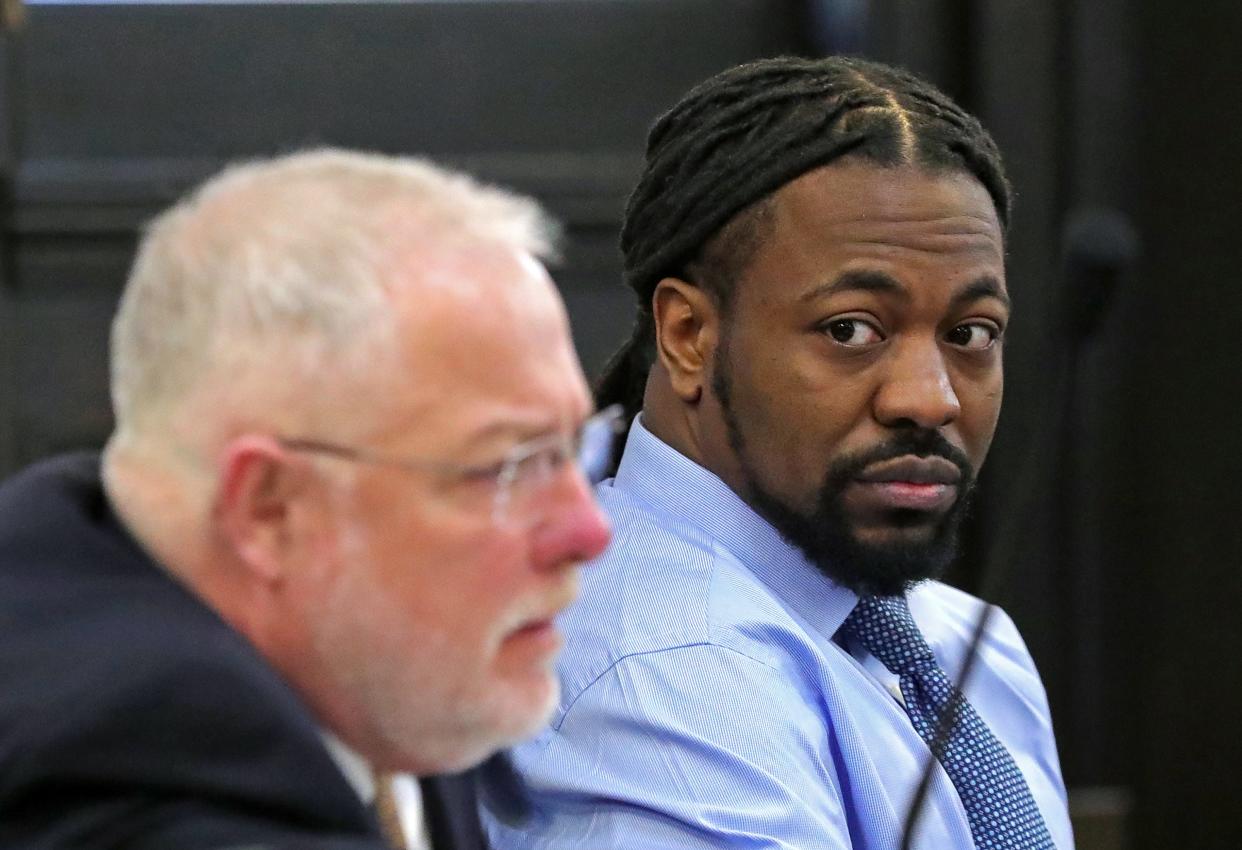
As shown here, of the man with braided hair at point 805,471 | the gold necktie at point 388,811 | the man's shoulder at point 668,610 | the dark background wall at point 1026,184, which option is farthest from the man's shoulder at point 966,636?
the dark background wall at point 1026,184

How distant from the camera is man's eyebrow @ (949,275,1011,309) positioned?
1.70 metres

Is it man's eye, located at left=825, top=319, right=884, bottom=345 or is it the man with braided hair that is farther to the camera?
man's eye, located at left=825, top=319, right=884, bottom=345

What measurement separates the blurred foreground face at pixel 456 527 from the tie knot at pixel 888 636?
646 millimetres

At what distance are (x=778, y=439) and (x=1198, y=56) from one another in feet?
6.52

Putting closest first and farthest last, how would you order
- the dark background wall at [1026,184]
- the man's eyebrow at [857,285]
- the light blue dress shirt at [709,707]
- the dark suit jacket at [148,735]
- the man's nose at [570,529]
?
1. the dark suit jacket at [148,735]
2. the man's nose at [570,529]
3. the light blue dress shirt at [709,707]
4. the man's eyebrow at [857,285]
5. the dark background wall at [1026,184]

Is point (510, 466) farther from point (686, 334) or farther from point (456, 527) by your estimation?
point (686, 334)

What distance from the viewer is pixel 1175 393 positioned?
11.2 feet

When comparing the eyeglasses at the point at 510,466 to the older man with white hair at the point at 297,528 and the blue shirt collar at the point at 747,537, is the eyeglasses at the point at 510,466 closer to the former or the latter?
the older man with white hair at the point at 297,528

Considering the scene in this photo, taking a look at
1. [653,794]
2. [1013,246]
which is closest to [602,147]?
[1013,246]

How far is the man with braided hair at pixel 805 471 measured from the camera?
1.55 meters

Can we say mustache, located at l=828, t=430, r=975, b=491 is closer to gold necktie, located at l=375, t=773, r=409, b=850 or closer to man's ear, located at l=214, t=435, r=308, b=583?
gold necktie, located at l=375, t=773, r=409, b=850

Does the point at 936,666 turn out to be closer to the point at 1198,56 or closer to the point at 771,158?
the point at 771,158

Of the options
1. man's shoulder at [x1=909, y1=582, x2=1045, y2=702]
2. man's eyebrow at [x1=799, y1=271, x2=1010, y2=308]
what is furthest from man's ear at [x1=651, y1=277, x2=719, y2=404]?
man's shoulder at [x1=909, y1=582, x2=1045, y2=702]

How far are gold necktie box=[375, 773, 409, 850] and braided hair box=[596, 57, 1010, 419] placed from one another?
0.62 metres
